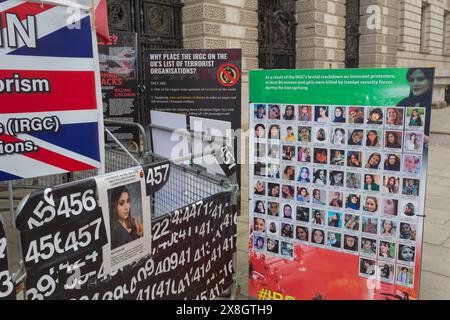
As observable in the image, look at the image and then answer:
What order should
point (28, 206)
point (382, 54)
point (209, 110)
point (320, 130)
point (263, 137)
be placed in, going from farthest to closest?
point (382, 54), point (209, 110), point (263, 137), point (320, 130), point (28, 206)

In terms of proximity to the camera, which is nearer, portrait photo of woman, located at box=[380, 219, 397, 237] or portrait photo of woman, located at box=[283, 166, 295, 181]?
portrait photo of woman, located at box=[380, 219, 397, 237]

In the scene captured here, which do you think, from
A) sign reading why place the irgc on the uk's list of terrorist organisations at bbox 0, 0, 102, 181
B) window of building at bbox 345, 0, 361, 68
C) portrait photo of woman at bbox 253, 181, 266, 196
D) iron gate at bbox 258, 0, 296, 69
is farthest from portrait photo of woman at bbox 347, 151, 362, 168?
window of building at bbox 345, 0, 361, 68

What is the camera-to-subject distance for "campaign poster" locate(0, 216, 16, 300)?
1.90 meters

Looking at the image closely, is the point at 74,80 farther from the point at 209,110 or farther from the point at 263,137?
the point at 209,110

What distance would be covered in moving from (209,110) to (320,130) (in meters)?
2.43

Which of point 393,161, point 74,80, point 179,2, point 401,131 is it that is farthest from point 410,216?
point 179,2

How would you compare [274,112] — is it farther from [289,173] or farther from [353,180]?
[353,180]

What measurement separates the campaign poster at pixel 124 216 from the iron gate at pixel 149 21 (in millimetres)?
8232

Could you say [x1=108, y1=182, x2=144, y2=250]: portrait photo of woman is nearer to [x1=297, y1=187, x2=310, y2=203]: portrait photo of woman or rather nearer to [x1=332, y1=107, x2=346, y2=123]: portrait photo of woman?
[x1=297, y1=187, x2=310, y2=203]: portrait photo of woman

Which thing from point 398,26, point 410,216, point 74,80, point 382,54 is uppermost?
point 398,26

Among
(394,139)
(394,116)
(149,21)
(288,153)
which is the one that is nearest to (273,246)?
(288,153)

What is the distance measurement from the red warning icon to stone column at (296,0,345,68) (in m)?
12.8

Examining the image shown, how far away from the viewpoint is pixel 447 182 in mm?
8305

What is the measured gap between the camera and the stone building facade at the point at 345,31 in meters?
12.5
